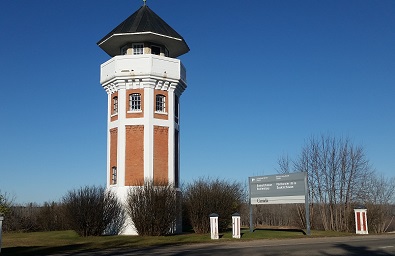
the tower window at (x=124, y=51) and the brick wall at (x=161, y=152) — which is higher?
the tower window at (x=124, y=51)

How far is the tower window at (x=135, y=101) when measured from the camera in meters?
30.7

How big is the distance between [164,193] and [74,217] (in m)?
5.65

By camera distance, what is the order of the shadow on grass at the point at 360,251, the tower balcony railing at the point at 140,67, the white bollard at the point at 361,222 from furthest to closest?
the tower balcony railing at the point at 140,67 → the white bollard at the point at 361,222 → the shadow on grass at the point at 360,251

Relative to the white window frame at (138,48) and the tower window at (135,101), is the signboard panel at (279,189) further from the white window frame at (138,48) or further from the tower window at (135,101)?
the white window frame at (138,48)

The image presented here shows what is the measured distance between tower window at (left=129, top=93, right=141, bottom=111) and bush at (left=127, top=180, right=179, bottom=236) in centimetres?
569

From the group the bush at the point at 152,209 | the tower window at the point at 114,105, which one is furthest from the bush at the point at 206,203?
the tower window at the point at 114,105

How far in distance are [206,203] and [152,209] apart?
4.00 metres

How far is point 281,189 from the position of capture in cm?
2783

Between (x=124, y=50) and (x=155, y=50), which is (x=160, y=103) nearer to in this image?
(x=155, y=50)

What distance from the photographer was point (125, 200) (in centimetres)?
2883

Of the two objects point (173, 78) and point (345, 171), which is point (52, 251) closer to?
point (173, 78)

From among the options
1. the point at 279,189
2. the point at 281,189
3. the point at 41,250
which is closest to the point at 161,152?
the point at 279,189

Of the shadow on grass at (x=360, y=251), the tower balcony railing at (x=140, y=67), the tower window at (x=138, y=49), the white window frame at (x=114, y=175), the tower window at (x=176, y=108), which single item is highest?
the tower window at (x=138, y=49)

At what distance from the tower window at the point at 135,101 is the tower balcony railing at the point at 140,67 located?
4.29ft
